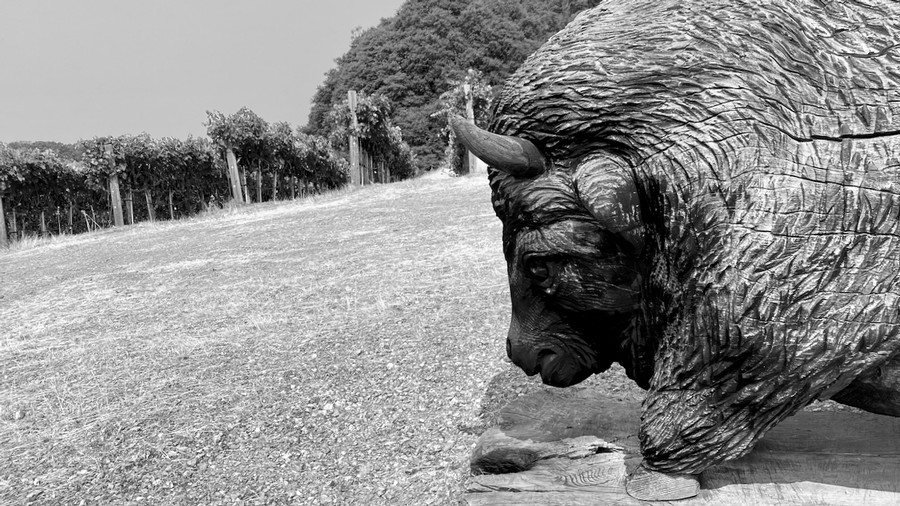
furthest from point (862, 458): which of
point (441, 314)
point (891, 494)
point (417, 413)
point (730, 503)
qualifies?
point (441, 314)

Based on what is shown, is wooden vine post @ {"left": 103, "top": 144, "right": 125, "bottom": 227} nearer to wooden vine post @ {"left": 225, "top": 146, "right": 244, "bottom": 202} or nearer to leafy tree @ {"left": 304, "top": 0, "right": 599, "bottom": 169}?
wooden vine post @ {"left": 225, "top": 146, "right": 244, "bottom": 202}

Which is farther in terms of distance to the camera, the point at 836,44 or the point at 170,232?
the point at 170,232

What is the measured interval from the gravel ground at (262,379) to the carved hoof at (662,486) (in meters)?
1.27

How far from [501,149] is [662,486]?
1.21m

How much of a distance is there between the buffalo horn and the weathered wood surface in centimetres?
114

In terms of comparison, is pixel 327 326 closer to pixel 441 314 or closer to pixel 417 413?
pixel 441 314

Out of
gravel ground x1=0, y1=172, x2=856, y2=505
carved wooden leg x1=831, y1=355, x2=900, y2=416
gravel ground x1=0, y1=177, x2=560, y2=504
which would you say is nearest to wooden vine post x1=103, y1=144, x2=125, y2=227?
gravel ground x1=0, y1=177, x2=560, y2=504

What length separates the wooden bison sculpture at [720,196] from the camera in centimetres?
158

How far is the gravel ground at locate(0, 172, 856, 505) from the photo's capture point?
3377 millimetres

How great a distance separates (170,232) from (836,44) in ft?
47.5

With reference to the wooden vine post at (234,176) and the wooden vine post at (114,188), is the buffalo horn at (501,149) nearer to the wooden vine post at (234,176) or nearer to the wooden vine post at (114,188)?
the wooden vine post at (114,188)

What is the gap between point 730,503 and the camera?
1.98 m

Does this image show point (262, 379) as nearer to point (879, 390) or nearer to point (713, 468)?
point (713, 468)

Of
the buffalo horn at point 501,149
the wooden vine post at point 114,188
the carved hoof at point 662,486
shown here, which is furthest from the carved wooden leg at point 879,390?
the wooden vine post at point 114,188
